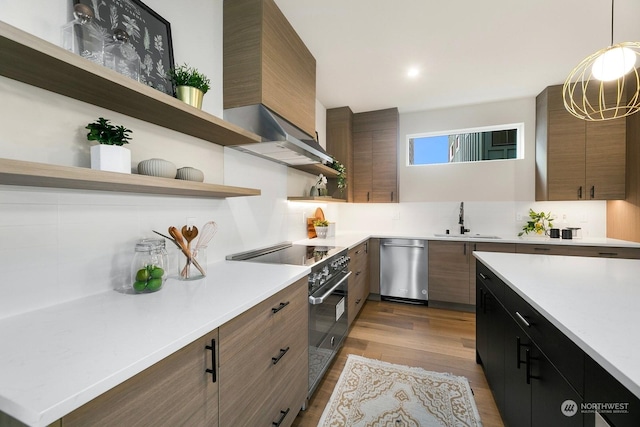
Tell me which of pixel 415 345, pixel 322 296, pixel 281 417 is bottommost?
pixel 415 345

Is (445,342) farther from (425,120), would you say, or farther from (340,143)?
(425,120)

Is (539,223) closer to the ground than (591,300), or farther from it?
farther from it

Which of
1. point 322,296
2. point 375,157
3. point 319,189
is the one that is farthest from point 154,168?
point 375,157

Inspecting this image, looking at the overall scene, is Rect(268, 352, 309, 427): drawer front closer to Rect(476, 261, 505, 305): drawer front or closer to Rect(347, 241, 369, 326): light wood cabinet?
Rect(347, 241, 369, 326): light wood cabinet

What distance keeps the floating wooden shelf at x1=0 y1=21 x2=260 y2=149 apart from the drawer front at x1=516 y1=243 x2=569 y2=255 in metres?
3.34

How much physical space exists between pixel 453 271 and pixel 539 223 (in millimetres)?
1343

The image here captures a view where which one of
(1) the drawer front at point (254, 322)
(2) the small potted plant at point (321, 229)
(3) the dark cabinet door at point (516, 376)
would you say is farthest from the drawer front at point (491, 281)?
(2) the small potted plant at point (321, 229)

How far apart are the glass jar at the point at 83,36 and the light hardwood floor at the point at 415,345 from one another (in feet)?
6.82

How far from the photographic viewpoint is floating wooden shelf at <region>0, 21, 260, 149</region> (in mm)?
729

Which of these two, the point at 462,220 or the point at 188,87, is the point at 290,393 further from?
the point at 462,220

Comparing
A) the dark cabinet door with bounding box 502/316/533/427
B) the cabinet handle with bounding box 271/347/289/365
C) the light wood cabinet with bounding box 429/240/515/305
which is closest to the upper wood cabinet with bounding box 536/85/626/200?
the light wood cabinet with bounding box 429/240/515/305

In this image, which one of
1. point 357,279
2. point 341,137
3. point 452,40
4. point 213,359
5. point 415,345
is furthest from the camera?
point 341,137

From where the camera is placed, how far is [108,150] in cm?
96

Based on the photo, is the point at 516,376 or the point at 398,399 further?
the point at 398,399
